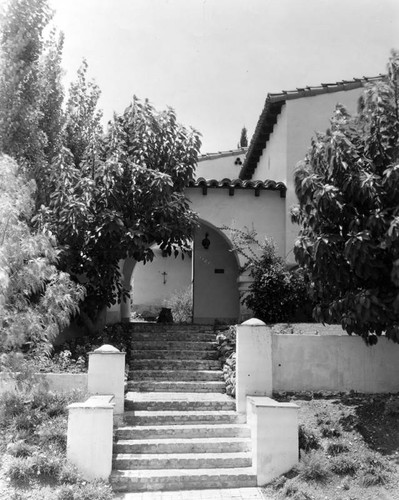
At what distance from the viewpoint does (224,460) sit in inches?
298

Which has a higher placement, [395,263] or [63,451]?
[395,263]

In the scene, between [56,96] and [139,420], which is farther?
[56,96]

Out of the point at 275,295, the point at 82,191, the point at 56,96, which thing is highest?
the point at 56,96

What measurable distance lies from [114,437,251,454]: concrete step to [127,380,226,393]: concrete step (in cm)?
169

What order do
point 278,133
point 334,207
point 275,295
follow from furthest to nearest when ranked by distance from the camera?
point 278,133
point 275,295
point 334,207

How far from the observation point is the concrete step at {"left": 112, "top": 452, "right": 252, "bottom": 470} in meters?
7.38

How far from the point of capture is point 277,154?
48.5ft

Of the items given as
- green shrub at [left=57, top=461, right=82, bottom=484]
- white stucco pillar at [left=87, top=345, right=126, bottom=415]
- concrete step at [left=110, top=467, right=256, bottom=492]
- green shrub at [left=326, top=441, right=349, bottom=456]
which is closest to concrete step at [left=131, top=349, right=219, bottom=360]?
white stucco pillar at [left=87, top=345, right=126, bottom=415]

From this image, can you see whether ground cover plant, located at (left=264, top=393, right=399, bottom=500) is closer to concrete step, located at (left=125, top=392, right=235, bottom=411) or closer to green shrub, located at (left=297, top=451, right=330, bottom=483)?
Answer: green shrub, located at (left=297, top=451, right=330, bottom=483)

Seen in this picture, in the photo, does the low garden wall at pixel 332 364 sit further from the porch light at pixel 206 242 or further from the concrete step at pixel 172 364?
the porch light at pixel 206 242

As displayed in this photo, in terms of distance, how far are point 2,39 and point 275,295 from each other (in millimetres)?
7546

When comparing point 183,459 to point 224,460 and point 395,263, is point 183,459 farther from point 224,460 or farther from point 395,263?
point 395,263

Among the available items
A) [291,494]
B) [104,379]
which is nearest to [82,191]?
[104,379]

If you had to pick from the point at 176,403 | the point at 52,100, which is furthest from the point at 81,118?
the point at 176,403
